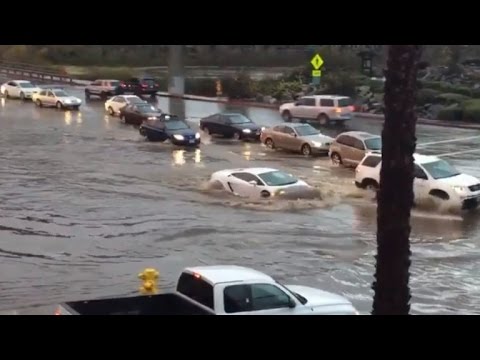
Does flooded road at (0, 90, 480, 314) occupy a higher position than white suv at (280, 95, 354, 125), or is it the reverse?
white suv at (280, 95, 354, 125)

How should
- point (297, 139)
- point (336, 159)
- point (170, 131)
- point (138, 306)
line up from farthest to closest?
point (170, 131), point (297, 139), point (336, 159), point (138, 306)

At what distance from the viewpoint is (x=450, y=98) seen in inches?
1908

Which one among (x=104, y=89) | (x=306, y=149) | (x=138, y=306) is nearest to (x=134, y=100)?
(x=104, y=89)

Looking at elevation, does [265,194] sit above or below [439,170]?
below

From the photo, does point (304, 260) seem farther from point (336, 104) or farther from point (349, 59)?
point (349, 59)

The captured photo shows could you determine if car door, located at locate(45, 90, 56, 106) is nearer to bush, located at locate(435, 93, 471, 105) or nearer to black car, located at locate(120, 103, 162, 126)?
black car, located at locate(120, 103, 162, 126)

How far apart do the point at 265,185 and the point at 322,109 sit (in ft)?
65.5

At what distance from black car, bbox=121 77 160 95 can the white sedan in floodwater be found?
33.5 meters

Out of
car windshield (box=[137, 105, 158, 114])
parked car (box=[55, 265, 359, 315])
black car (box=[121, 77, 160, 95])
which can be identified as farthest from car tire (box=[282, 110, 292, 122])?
parked car (box=[55, 265, 359, 315])

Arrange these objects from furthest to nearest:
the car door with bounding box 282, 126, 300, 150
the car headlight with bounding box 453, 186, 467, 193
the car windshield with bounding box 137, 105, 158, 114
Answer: the car windshield with bounding box 137, 105, 158, 114 → the car door with bounding box 282, 126, 300, 150 → the car headlight with bounding box 453, 186, 467, 193

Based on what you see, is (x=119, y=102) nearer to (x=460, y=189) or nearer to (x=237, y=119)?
(x=237, y=119)

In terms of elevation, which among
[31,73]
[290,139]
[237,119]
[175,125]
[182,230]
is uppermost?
[31,73]

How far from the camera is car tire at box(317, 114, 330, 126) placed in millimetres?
43250
